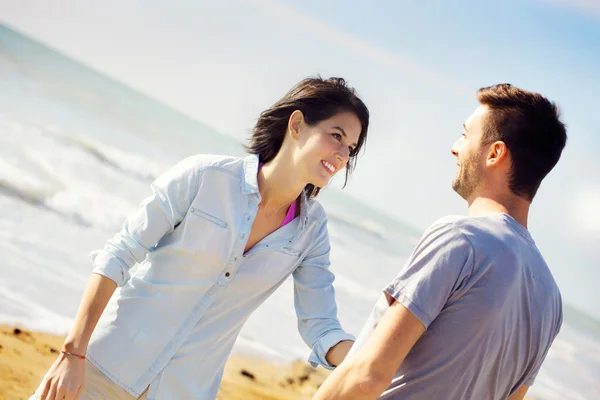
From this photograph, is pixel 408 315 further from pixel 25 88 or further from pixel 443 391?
pixel 25 88

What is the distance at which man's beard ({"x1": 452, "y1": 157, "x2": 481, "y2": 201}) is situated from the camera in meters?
1.96

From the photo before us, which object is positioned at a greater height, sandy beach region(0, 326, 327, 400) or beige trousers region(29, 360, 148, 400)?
beige trousers region(29, 360, 148, 400)

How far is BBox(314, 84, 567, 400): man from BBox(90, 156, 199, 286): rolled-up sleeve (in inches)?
35.3

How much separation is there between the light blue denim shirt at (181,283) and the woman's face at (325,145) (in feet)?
0.92

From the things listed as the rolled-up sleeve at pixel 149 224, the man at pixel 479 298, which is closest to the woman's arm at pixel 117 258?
the rolled-up sleeve at pixel 149 224

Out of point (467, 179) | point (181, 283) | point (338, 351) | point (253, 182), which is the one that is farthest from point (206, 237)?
point (467, 179)

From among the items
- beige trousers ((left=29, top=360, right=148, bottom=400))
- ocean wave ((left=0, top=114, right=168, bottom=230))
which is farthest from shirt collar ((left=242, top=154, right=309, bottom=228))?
ocean wave ((left=0, top=114, right=168, bottom=230))

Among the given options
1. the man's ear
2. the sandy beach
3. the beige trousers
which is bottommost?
the sandy beach

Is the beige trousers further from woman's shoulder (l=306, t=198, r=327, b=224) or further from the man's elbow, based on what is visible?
the man's elbow

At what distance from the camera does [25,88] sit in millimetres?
20797

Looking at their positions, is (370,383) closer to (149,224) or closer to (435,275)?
(435,275)

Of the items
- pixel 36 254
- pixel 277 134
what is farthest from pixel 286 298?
pixel 277 134

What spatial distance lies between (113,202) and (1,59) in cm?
1220

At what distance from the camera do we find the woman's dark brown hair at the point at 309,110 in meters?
2.87
